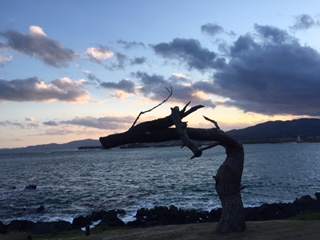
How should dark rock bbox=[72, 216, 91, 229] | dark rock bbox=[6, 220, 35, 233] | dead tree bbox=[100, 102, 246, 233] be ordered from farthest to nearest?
dark rock bbox=[6, 220, 35, 233]
dark rock bbox=[72, 216, 91, 229]
dead tree bbox=[100, 102, 246, 233]

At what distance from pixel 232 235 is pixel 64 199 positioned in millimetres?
35198

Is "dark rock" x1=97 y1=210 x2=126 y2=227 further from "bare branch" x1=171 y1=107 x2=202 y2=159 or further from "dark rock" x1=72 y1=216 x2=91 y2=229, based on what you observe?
"bare branch" x1=171 y1=107 x2=202 y2=159

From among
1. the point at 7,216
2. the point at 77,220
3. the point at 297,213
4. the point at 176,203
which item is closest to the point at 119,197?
the point at 176,203

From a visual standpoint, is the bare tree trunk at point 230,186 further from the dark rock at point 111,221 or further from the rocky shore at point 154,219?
the dark rock at point 111,221

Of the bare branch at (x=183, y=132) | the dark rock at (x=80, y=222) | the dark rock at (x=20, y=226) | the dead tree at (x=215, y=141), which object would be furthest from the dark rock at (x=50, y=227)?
→ the bare branch at (x=183, y=132)

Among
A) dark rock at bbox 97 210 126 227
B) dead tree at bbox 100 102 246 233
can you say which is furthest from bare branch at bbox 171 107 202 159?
dark rock at bbox 97 210 126 227

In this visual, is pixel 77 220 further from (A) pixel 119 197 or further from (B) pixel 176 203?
(A) pixel 119 197

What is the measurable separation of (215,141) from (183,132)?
1692mm

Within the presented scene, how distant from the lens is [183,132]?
12.9 meters

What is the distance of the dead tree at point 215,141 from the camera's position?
526 inches

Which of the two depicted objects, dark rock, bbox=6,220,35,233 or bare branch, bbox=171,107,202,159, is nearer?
bare branch, bbox=171,107,202,159

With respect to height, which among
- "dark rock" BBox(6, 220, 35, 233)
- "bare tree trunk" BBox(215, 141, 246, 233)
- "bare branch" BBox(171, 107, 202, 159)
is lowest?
"dark rock" BBox(6, 220, 35, 233)

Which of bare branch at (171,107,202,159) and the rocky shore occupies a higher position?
bare branch at (171,107,202,159)

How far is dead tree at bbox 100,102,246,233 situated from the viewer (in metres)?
13.4
